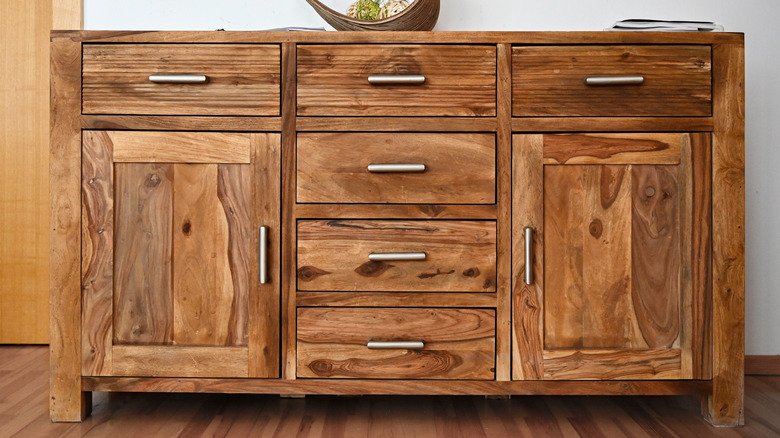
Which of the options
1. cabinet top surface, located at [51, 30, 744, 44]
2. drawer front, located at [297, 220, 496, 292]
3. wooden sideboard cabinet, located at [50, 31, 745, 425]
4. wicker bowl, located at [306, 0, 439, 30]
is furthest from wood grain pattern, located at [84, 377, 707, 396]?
wicker bowl, located at [306, 0, 439, 30]

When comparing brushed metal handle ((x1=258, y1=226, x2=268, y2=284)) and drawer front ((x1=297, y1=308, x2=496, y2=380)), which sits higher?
brushed metal handle ((x1=258, y1=226, x2=268, y2=284))

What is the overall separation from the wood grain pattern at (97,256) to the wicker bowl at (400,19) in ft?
2.19

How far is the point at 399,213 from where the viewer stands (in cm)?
122

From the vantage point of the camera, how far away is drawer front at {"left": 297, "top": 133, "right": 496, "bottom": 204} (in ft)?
4.02

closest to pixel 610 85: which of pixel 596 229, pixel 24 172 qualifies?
pixel 596 229

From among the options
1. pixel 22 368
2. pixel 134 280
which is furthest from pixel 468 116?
pixel 22 368

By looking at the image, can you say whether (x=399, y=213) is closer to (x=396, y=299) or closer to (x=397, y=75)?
(x=396, y=299)

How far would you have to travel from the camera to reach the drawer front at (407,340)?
1228 mm

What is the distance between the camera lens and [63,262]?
1.24 m

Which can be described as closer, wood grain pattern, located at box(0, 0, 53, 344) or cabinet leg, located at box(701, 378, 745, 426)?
cabinet leg, located at box(701, 378, 745, 426)

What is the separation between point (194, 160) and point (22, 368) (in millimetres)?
1009

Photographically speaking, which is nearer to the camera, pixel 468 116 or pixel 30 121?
pixel 468 116

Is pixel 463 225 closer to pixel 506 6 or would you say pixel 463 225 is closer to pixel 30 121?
pixel 506 6

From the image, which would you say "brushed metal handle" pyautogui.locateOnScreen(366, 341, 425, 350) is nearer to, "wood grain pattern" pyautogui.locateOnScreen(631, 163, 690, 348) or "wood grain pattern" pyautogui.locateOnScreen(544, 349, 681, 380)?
"wood grain pattern" pyautogui.locateOnScreen(544, 349, 681, 380)
